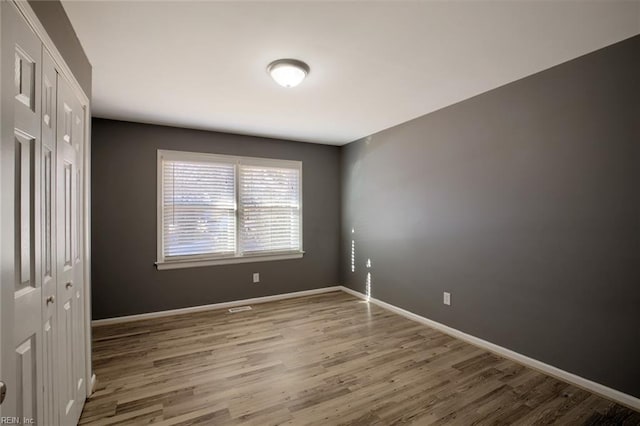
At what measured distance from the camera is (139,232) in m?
3.85

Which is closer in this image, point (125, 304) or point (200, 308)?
point (125, 304)

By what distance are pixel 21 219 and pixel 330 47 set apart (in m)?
1.98

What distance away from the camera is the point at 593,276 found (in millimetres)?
2289

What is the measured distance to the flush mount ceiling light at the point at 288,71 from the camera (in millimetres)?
2334

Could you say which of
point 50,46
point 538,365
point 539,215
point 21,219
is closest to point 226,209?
point 50,46

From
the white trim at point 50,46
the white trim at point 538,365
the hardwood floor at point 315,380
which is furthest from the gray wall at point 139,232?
the white trim at point 538,365

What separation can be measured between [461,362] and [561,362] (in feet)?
2.45

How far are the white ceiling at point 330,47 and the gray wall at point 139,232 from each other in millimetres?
552

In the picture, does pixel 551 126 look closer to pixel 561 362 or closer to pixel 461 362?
pixel 561 362

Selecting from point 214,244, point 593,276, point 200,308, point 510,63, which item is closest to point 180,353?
point 200,308

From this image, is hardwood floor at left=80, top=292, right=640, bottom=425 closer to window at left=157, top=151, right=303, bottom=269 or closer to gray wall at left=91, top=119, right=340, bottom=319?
gray wall at left=91, top=119, right=340, bottom=319

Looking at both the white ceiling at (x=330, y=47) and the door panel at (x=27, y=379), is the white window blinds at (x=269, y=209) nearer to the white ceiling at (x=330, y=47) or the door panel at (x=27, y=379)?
the white ceiling at (x=330, y=47)

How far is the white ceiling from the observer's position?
179cm

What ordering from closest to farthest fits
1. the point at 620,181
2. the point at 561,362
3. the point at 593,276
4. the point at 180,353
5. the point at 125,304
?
1. the point at 620,181
2. the point at 593,276
3. the point at 561,362
4. the point at 180,353
5. the point at 125,304
